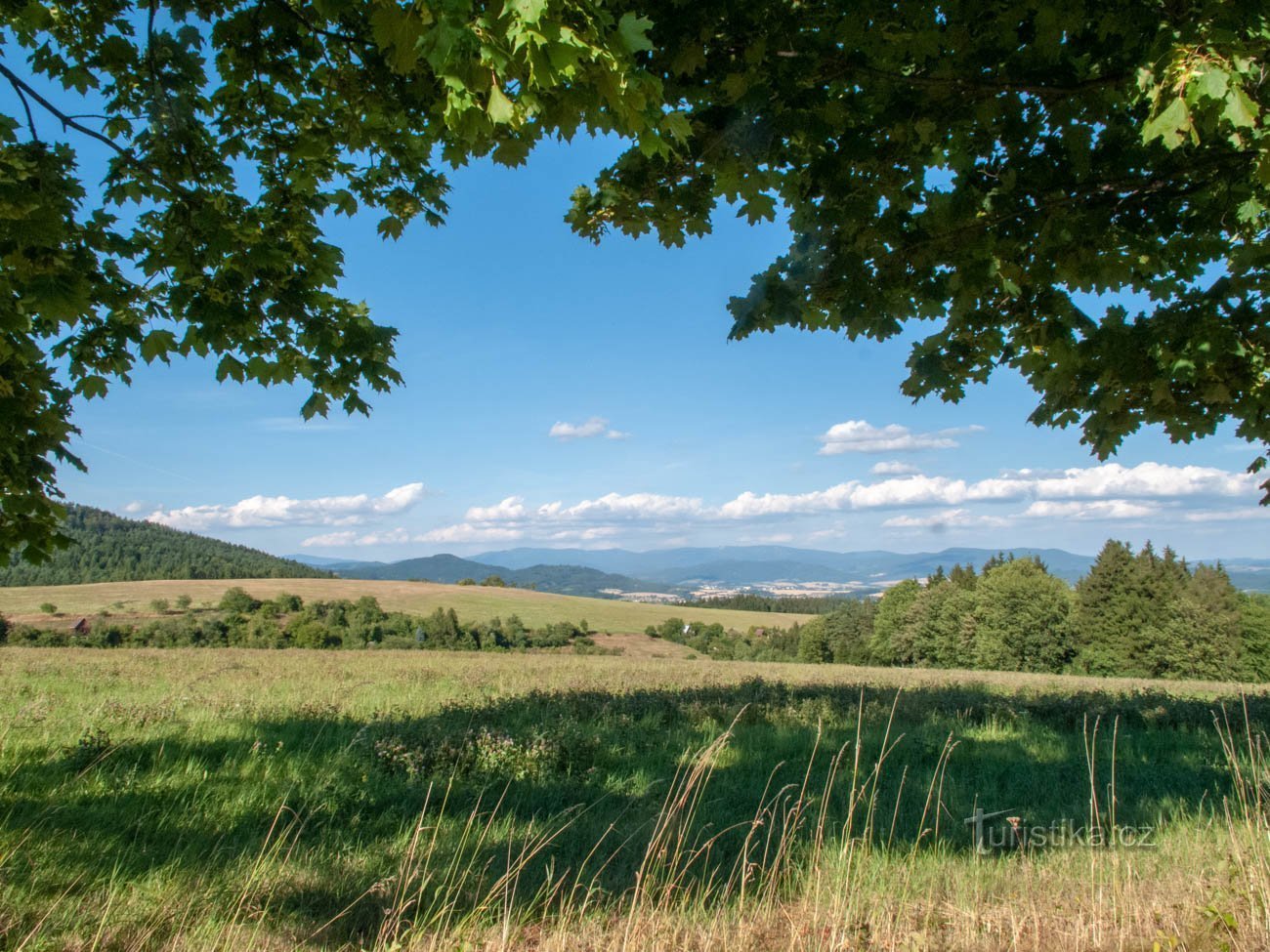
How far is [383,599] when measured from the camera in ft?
227

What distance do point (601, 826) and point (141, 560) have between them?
368 ft

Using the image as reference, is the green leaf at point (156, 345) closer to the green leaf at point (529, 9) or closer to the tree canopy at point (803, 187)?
the tree canopy at point (803, 187)

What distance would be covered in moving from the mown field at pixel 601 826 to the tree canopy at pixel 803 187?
2628 mm

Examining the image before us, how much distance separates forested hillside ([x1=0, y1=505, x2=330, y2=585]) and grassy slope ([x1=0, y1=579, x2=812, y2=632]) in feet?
34.5

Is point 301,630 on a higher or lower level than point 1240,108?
lower

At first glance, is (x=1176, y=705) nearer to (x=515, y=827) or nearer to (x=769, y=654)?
(x=515, y=827)

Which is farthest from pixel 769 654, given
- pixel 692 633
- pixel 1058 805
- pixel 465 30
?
pixel 465 30

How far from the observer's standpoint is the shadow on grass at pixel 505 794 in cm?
428

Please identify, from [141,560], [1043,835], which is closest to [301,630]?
[1043,835]

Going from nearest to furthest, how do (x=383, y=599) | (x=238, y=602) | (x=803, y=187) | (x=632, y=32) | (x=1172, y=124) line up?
(x=632, y=32)
(x=1172, y=124)
(x=803, y=187)
(x=238, y=602)
(x=383, y=599)

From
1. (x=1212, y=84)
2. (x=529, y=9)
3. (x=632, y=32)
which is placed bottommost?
(x=529, y=9)

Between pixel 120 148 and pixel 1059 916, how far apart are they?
331 inches

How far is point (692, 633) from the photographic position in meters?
75.1

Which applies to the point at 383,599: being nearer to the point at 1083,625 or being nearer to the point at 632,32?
the point at 1083,625
